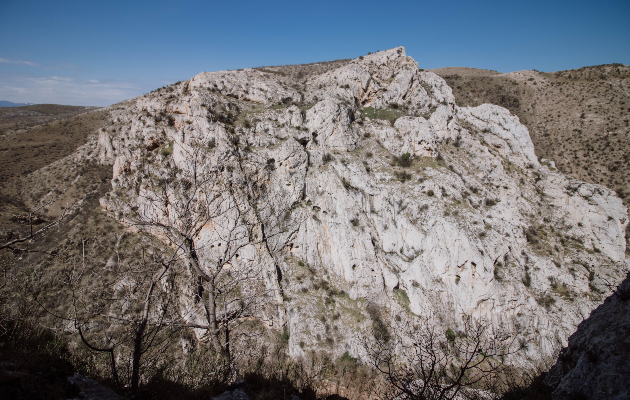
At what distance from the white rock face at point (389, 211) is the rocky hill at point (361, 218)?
13 cm

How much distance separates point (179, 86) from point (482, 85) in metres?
64.9

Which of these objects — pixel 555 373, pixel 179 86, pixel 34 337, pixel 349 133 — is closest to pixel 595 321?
pixel 555 373

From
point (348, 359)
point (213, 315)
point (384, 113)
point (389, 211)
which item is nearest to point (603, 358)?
point (213, 315)

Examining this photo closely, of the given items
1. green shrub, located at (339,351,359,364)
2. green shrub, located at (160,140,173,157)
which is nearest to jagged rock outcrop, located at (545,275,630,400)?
green shrub, located at (339,351,359,364)

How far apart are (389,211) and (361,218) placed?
298 centimetres

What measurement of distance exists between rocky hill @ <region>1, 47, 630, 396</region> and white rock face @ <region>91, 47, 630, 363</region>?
0.13 meters

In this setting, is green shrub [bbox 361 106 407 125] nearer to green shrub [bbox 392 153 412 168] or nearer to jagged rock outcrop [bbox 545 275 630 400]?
green shrub [bbox 392 153 412 168]

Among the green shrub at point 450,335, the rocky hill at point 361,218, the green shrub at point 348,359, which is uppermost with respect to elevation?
the rocky hill at point 361,218

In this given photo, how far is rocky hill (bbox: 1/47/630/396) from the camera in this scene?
21094 mm

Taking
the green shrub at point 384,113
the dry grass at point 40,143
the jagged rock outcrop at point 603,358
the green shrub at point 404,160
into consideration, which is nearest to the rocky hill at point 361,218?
the green shrub at point 404,160

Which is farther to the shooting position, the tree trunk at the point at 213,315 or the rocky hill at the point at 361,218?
the rocky hill at the point at 361,218

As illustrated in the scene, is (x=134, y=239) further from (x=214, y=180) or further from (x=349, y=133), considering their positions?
(x=349, y=133)

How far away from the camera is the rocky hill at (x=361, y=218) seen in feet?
69.2

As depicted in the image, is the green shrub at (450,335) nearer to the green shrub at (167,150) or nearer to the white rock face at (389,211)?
the white rock face at (389,211)
